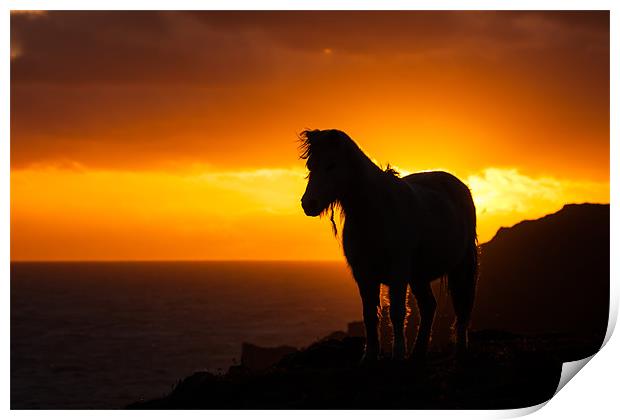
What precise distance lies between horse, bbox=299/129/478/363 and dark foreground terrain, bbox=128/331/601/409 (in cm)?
38

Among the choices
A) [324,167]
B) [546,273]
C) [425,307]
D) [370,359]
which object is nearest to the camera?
[324,167]

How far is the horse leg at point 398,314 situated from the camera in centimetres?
977

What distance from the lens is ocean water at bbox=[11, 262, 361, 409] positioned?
73.7 m

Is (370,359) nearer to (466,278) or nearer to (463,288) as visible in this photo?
(463,288)

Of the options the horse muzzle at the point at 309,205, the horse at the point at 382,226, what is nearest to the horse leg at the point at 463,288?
the horse at the point at 382,226

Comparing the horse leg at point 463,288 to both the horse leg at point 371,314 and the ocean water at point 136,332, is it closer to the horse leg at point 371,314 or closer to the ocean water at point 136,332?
the horse leg at point 371,314

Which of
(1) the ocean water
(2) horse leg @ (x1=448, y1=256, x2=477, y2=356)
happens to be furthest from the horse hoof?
(1) the ocean water

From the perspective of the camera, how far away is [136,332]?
4498 inches

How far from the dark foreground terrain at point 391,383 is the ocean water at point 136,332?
30.7 meters

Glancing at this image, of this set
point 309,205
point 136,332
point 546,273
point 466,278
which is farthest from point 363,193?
point 136,332

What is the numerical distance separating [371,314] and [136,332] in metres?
109
